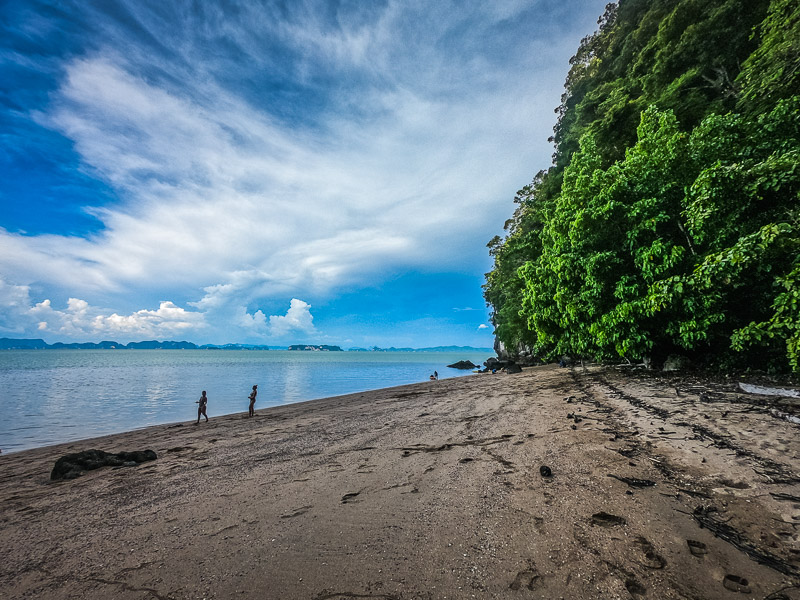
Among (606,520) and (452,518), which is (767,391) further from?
(452,518)

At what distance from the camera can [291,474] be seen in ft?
18.6

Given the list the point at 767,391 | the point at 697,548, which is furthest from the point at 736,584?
the point at 767,391

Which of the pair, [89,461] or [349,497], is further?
[89,461]

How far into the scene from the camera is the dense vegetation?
776cm

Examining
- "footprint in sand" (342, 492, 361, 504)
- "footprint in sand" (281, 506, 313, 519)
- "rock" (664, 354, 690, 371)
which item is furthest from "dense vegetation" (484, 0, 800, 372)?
"footprint in sand" (281, 506, 313, 519)

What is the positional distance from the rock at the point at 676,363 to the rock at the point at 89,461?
708 inches

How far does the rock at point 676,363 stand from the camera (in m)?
12.4

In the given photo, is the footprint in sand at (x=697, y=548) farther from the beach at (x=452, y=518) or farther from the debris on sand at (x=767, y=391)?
the debris on sand at (x=767, y=391)

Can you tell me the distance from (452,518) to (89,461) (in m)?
8.97

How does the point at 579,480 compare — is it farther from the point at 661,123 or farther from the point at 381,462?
the point at 661,123

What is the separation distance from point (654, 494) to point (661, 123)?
12.6 meters

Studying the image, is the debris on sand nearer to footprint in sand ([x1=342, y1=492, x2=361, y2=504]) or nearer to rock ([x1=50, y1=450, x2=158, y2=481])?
footprint in sand ([x1=342, y1=492, x2=361, y2=504])

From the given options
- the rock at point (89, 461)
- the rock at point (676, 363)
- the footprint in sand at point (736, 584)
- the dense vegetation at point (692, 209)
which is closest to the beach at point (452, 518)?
the footprint in sand at point (736, 584)

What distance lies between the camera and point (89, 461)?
24.5 ft
